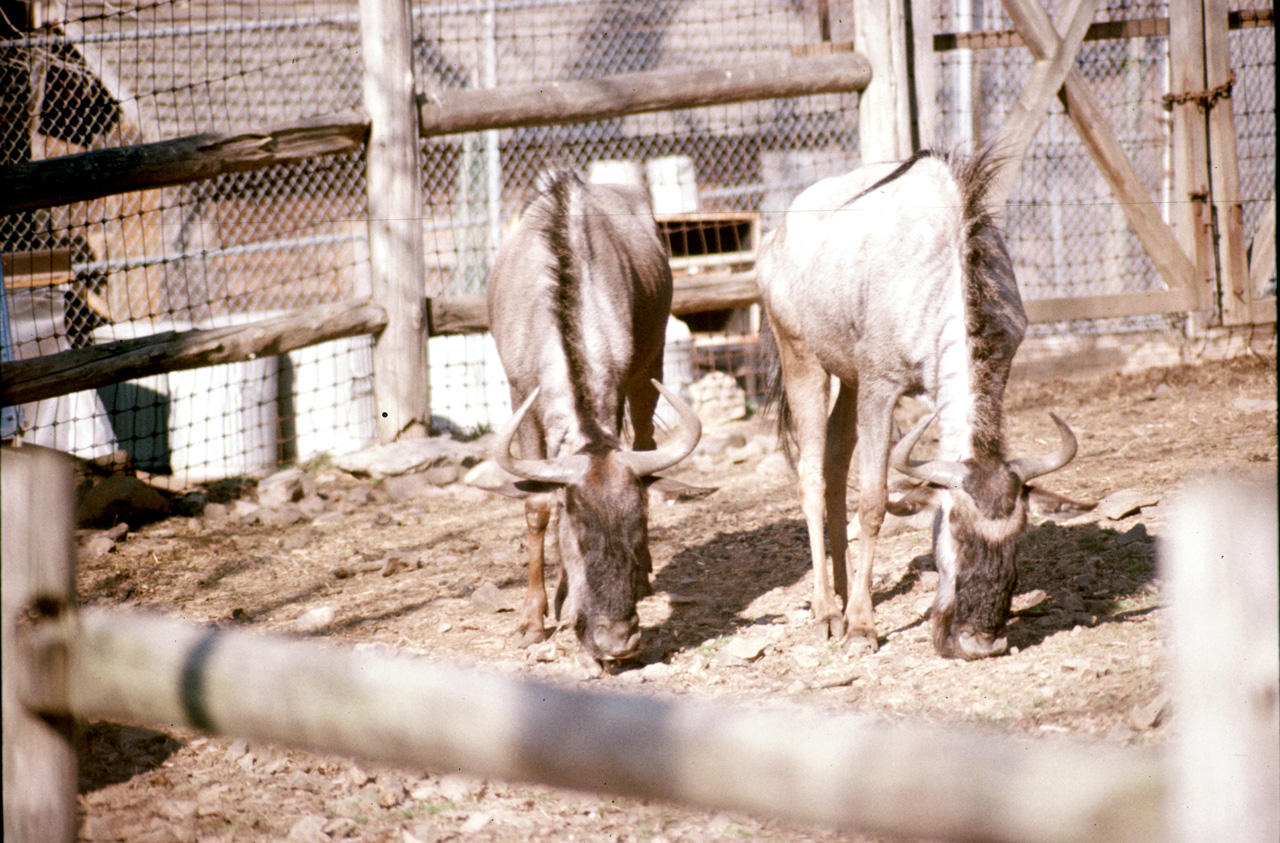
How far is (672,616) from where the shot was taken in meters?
4.68

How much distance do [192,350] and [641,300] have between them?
271 cm

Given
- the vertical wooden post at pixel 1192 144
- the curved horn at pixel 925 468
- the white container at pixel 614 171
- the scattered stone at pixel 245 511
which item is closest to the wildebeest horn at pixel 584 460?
Answer: the curved horn at pixel 925 468

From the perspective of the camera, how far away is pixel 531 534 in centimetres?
463

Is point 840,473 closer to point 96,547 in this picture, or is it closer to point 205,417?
point 96,547

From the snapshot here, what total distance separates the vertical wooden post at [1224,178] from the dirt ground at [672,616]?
2.98 ft

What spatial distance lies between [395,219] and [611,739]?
230 inches

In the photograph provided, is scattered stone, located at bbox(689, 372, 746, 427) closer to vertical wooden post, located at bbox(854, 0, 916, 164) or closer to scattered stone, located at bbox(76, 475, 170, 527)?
vertical wooden post, located at bbox(854, 0, 916, 164)

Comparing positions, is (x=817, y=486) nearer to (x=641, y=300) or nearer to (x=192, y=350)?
(x=641, y=300)

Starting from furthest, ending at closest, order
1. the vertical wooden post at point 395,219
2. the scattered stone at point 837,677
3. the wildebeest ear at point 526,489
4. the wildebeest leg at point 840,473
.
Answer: the vertical wooden post at point 395,219 → the wildebeest leg at point 840,473 → the wildebeest ear at point 526,489 → the scattered stone at point 837,677

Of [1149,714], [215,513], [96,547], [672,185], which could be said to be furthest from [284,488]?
[672,185]

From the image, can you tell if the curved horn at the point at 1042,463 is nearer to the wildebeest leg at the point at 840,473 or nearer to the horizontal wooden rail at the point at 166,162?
the wildebeest leg at the point at 840,473

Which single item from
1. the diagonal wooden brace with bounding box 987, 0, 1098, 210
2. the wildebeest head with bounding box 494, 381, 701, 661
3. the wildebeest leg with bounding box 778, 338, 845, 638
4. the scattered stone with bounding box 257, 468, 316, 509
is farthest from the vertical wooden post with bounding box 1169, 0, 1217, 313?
the scattered stone with bounding box 257, 468, 316, 509

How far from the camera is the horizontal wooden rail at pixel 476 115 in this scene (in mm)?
5488

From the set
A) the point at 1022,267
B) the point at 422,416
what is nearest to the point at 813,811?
the point at 422,416
